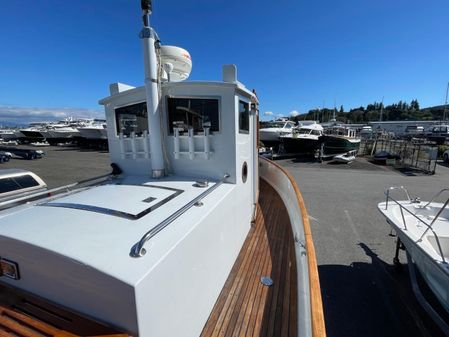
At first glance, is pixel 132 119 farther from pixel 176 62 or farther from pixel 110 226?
pixel 110 226

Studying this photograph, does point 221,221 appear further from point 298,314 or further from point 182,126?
point 182,126

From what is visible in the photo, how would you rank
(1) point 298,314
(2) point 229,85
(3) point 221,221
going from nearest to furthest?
(1) point 298,314 → (3) point 221,221 → (2) point 229,85

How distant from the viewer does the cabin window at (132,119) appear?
319 cm

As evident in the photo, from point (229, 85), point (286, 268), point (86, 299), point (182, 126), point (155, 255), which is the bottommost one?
point (286, 268)

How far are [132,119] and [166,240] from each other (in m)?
2.43

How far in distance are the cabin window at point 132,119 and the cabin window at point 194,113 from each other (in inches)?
17.5

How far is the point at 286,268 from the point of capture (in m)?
2.82

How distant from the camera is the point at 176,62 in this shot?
11.4 feet

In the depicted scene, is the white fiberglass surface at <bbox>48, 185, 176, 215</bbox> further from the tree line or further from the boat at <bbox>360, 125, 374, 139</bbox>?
the tree line

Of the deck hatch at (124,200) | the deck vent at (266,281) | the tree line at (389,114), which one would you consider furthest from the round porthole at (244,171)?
the tree line at (389,114)

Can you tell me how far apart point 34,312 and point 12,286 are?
0.31 meters

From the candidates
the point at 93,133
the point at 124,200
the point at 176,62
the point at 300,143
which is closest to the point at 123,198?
the point at 124,200

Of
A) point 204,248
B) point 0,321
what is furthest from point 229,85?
point 0,321

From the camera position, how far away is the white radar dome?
3227mm
